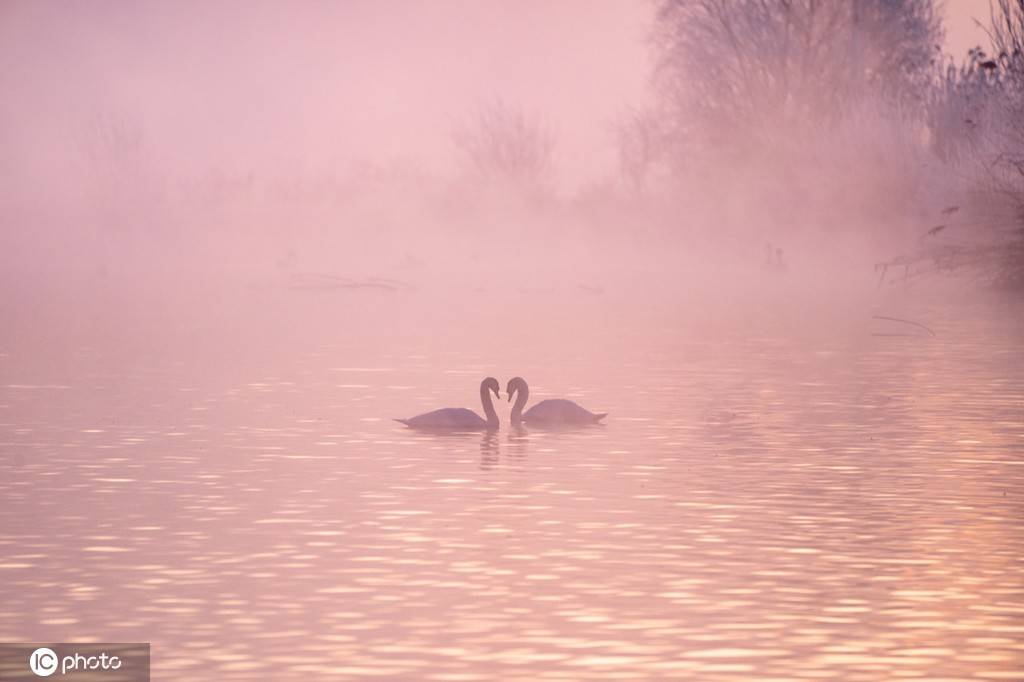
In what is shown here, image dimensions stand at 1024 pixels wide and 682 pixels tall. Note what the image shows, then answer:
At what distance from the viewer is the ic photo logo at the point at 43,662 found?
8.32 meters

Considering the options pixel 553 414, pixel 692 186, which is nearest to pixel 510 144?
pixel 692 186

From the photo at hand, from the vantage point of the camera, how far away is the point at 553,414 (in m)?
16.2

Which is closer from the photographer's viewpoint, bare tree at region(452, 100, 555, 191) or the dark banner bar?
the dark banner bar

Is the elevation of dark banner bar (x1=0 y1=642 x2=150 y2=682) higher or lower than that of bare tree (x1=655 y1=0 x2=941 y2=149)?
lower

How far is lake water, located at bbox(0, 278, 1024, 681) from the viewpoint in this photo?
8750 mm

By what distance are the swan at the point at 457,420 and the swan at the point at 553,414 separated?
0.26 metres

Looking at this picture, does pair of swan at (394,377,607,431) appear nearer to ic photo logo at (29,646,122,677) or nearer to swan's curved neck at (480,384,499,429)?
swan's curved neck at (480,384,499,429)

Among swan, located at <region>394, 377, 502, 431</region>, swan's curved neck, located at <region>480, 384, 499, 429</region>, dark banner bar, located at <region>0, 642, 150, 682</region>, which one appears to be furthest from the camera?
swan's curved neck, located at <region>480, 384, 499, 429</region>

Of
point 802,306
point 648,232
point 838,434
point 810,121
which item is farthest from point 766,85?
point 838,434

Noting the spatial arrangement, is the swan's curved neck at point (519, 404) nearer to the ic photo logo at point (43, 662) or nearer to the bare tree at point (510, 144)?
the ic photo logo at point (43, 662)

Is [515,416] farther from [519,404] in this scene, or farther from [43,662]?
[43,662]

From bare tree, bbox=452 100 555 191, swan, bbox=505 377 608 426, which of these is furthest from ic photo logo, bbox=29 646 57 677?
bare tree, bbox=452 100 555 191

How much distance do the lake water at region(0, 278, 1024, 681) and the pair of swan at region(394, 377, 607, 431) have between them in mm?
197

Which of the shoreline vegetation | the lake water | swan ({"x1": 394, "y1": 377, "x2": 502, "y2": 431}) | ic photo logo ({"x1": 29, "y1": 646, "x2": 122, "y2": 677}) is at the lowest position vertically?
ic photo logo ({"x1": 29, "y1": 646, "x2": 122, "y2": 677})
